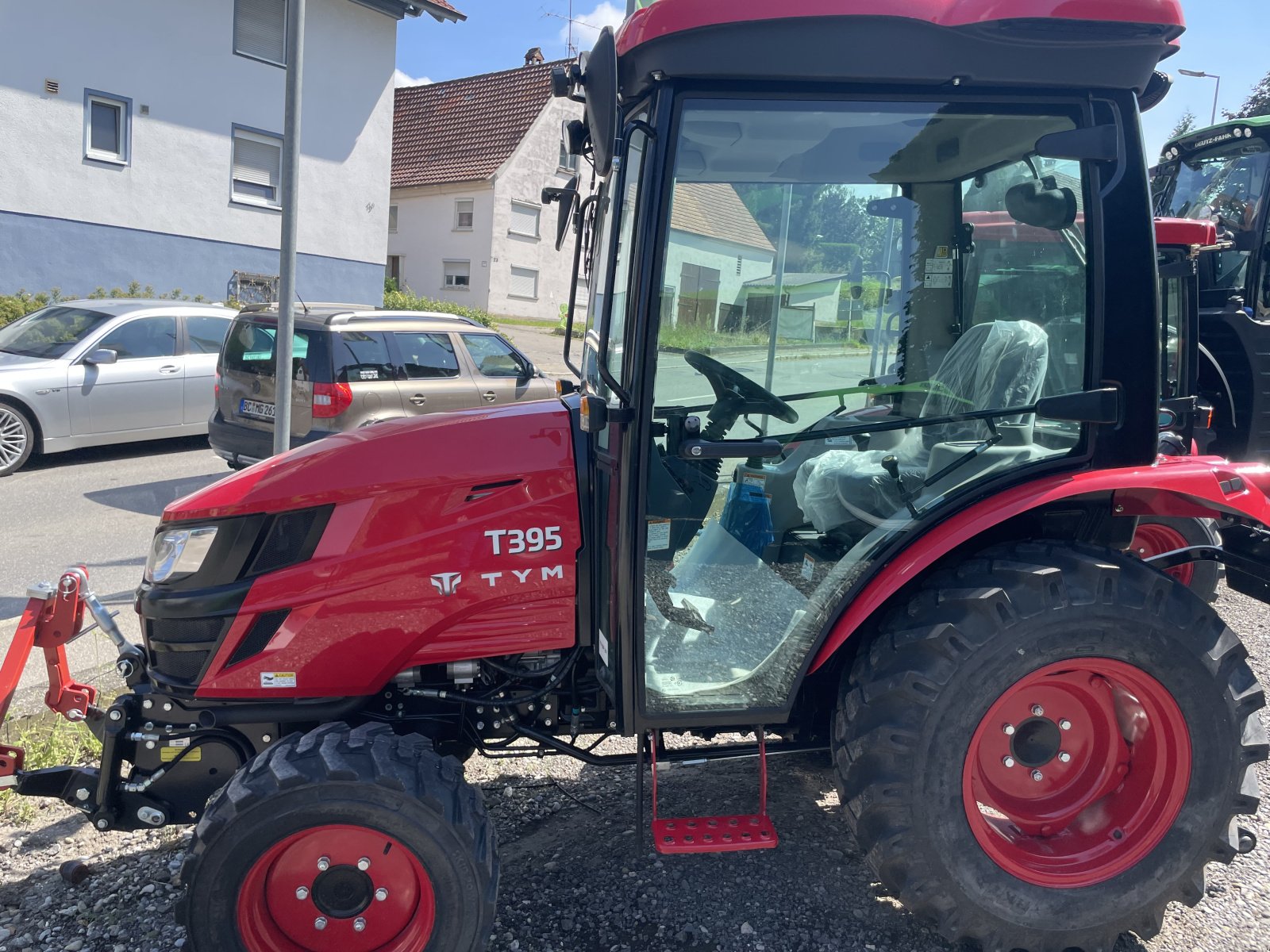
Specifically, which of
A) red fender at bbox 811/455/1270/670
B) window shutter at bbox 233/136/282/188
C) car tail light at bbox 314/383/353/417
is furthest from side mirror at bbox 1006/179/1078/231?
window shutter at bbox 233/136/282/188

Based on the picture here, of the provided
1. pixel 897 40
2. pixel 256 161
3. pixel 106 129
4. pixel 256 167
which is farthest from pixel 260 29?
pixel 897 40

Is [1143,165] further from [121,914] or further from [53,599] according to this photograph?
[121,914]

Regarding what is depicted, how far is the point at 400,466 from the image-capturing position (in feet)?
8.61

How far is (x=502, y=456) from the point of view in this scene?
2668 mm

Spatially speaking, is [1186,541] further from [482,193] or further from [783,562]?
[482,193]

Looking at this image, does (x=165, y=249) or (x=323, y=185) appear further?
(x=323, y=185)

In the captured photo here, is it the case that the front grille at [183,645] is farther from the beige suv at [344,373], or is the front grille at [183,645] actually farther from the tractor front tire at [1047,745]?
the beige suv at [344,373]

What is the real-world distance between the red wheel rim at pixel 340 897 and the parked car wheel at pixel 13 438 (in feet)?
26.1

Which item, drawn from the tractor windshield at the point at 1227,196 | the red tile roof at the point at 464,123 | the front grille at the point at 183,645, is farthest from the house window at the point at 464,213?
the front grille at the point at 183,645

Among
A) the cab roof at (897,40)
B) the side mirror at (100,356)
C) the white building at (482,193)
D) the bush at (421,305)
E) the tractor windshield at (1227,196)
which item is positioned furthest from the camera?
the white building at (482,193)

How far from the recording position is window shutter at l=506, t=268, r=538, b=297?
2852 cm

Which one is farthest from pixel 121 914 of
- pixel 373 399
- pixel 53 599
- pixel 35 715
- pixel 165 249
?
pixel 165 249

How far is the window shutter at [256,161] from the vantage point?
54.3ft

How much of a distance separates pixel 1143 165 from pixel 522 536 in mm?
1916
